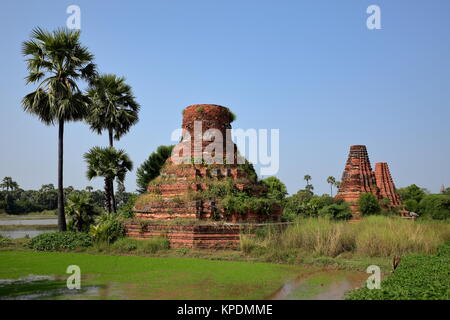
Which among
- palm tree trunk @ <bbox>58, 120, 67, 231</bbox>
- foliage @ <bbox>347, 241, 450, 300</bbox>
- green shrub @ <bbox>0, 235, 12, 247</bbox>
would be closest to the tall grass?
foliage @ <bbox>347, 241, 450, 300</bbox>

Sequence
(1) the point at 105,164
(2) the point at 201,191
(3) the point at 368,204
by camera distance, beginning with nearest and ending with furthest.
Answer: (2) the point at 201,191, (1) the point at 105,164, (3) the point at 368,204

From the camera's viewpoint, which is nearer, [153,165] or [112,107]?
[112,107]

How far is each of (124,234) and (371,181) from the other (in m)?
19.2

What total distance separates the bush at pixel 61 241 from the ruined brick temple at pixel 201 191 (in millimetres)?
1769

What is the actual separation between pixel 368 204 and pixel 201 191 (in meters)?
15.2

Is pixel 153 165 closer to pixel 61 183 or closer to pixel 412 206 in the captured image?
pixel 61 183

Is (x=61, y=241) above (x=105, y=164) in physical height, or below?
below

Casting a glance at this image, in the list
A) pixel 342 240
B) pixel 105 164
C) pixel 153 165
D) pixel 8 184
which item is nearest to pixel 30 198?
pixel 8 184

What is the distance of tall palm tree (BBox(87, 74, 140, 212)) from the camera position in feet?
75.0

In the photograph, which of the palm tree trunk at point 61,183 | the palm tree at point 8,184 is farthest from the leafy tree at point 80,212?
the palm tree at point 8,184

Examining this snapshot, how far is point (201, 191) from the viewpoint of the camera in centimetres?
1556

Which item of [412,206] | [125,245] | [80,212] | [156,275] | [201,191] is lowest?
[412,206]
